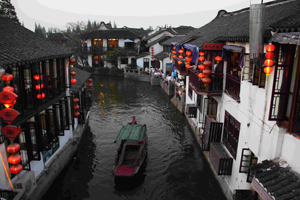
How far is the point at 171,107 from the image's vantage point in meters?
32.6

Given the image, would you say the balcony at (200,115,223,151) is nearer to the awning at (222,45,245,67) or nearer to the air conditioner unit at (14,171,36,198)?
the awning at (222,45,245,67)

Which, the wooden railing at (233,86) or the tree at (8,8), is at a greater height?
the tree at (8,8)

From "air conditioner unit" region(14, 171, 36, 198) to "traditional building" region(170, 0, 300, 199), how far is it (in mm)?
9813

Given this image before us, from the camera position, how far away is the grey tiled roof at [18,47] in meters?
10.1

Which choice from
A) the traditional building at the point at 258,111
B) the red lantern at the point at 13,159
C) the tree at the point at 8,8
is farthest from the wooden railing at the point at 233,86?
the tree at the point at 8,8

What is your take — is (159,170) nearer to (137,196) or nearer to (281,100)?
(137,196)

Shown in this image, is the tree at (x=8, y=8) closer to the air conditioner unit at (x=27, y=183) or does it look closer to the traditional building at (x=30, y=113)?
the traditional building at (x=30, y=113)

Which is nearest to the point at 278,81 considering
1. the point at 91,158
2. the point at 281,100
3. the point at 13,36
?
the point at 281,100

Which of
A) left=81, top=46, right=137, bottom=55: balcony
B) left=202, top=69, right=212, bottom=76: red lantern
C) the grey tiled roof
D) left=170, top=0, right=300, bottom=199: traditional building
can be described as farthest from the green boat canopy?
left=81, top=46, right=137, bottom=55: balcony

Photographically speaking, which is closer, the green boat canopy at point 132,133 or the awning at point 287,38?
the awning at point 287,38

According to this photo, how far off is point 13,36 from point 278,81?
1354cm

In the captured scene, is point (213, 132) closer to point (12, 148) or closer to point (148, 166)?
point (148, 166)

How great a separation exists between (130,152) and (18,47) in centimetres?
1037

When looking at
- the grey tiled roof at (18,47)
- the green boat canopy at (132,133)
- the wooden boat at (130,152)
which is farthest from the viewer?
the green boat canopy at (132,133)
